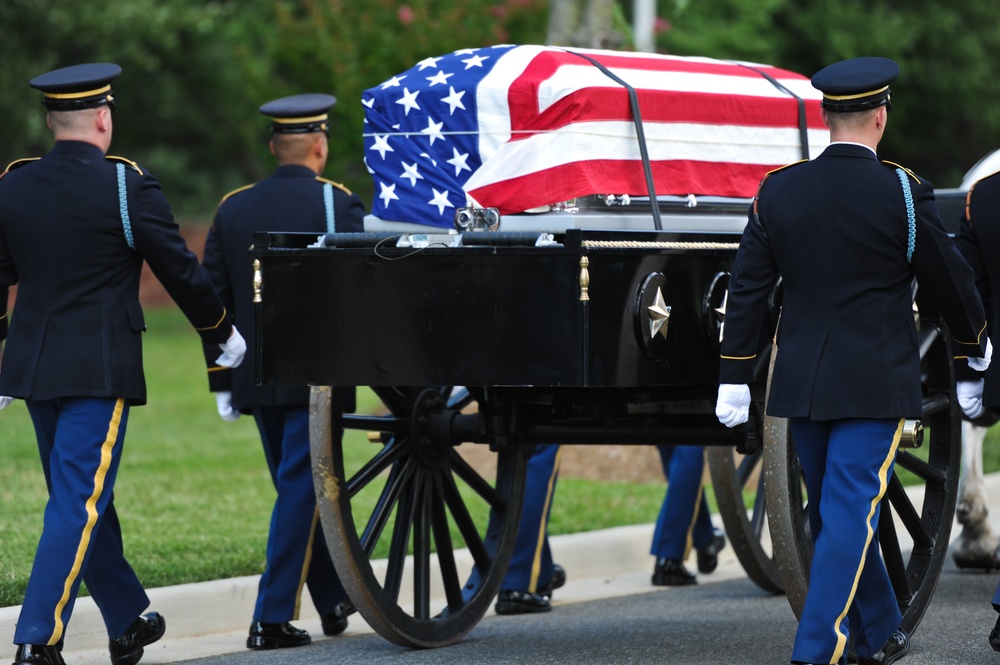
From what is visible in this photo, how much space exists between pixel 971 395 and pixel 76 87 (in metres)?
3.25

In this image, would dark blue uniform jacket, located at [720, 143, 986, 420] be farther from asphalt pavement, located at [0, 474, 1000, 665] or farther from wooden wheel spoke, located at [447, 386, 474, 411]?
wooden wheel spoke, located at [447, 386, 474, 411]

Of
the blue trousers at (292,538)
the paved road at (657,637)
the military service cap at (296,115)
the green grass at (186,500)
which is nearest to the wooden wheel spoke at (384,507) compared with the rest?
the blue trousers at (292,538)

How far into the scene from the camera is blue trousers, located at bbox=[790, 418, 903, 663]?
4.93m

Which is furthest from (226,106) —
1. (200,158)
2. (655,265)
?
(655,265)

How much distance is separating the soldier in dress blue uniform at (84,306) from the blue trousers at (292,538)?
614 millimetres

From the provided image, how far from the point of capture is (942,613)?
6.54 metres

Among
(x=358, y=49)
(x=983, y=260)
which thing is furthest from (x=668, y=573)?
(x=358, y=49)

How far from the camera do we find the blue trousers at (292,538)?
20.3 feet

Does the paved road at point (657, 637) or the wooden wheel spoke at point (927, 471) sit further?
the wooden wheel spoke at point (927, 471)

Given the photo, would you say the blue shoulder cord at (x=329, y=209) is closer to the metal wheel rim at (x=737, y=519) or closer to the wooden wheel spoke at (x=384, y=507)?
the wooden wheel spoke at (x=384, y=507)

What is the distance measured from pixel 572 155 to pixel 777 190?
0.81 m

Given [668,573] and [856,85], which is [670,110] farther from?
[668,573]

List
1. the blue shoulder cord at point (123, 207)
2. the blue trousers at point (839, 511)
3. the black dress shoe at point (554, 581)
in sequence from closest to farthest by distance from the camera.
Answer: the blue trousers at point (839, 511)
the blue shoulder cord at point (123, 207)
the black dress shoe at point (554, 581)

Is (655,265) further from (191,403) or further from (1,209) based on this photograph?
(191,403)
